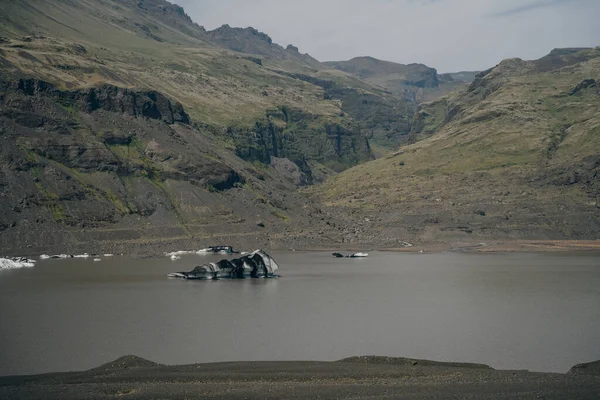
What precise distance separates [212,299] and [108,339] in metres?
29.5

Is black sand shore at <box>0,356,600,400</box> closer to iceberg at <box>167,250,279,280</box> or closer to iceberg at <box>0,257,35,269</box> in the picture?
iceberg at <box>167,250,279,280</box>

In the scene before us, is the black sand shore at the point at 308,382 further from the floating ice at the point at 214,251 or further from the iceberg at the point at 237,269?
the floating ice at the point at 214,251

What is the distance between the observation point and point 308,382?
1799 inches

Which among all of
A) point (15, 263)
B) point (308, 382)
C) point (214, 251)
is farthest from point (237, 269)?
point (308, 382)

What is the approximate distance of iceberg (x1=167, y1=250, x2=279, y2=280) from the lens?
118 m

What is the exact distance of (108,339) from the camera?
63.9 m

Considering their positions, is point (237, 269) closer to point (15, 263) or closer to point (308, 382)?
point (15, 263)

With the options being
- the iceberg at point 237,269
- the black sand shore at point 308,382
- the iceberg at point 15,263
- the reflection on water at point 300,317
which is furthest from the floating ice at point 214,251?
the black sand shore at point 308,382

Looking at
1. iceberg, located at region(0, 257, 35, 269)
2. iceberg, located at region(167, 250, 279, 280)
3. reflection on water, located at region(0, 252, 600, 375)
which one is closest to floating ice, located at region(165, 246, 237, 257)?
iceberg, located at region(0, 257, 35, 269)

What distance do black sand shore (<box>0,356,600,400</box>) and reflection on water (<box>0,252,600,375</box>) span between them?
189 inches

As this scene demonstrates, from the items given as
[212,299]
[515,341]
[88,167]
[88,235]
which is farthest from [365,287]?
[88,167]

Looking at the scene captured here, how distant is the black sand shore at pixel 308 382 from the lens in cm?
4200

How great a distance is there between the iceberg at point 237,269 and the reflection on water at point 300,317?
7.69ft

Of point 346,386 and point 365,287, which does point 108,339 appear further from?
point 365,287
